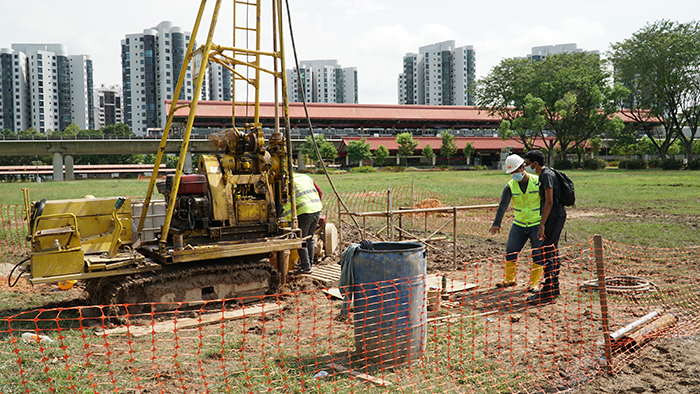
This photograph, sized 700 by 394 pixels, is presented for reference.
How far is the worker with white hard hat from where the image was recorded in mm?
7098

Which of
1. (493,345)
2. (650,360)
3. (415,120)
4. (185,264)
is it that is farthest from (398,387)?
(415,120)

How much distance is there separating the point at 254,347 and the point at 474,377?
7.55 ft

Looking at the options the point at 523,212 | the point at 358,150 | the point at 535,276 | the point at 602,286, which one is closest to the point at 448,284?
the point at 535,276

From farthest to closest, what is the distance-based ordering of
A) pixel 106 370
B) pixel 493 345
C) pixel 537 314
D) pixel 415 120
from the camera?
pixel 415 120
pixel 537 314
pixel 493 345
pixel 106 370

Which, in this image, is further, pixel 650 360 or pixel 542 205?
pixel 542 205

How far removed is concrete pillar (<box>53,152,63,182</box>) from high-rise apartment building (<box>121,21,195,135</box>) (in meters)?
67.0

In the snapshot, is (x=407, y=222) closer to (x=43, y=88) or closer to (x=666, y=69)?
(x=666, y=69)

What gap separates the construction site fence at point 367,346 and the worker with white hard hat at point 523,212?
668mm

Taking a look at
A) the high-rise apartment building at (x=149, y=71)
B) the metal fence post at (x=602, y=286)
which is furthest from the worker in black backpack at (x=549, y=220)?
the high-rise apartment building at (x=149, y=71)

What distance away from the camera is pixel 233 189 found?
7191 millimetres

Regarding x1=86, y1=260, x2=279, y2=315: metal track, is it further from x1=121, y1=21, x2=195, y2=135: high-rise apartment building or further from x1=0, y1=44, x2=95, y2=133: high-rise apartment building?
x1=0, y1=44, x2=95, y2=133: high-rise apartment building

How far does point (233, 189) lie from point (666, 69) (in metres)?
53.4

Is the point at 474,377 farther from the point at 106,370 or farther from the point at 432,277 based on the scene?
the point at 106,370

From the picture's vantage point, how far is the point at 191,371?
4.58 metres
